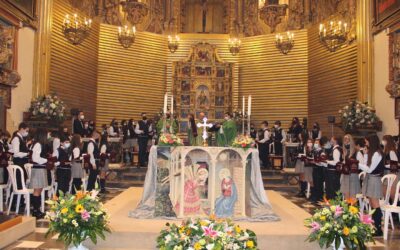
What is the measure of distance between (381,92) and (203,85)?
763 cm

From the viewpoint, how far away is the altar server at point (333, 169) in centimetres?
861

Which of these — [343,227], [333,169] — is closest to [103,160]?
[333,169]

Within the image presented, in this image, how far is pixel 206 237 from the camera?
3344 mm

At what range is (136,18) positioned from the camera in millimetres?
18156

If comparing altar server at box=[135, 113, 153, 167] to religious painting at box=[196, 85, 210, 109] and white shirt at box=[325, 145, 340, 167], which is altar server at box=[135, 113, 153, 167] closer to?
religious painting at box=[196, 85, 210, 109]

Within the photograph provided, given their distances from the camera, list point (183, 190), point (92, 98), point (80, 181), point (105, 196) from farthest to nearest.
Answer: point (92, 98)
point (105, 196)
point (80, 181)
point (183, 190)

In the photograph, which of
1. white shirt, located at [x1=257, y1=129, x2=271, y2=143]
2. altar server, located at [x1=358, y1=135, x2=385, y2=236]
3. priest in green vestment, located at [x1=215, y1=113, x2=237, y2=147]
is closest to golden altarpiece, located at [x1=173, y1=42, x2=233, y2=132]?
white shirt, located at [x1=257, y1=129, x2=271, y2=143]

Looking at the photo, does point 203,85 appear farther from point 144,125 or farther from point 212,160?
point 212,160

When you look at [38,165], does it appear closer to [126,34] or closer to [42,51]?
[42,51]

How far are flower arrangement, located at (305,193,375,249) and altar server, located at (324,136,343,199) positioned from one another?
12.6 feet

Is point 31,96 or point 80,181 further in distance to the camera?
point 31,96

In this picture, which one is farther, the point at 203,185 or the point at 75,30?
the point at 75,30

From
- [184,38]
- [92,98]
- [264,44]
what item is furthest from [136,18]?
[264,44]

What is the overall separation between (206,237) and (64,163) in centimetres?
576
